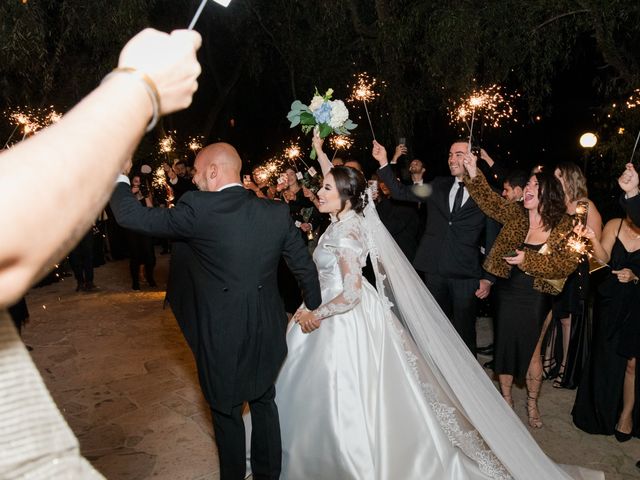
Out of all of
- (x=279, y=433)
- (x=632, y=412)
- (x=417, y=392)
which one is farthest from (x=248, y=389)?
(x=632, y=412)

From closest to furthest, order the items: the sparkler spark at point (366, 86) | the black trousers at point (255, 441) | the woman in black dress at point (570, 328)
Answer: the black trousers at point (255, 441) → the woman in black dress at point (570, 328) → the sparkler spark at point (366, 86)

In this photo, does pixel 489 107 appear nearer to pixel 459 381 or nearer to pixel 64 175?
pixel 459 381

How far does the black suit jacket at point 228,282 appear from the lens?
9.42 ft

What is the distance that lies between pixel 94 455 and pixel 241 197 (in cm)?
229

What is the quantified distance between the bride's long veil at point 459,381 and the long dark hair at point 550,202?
123cm

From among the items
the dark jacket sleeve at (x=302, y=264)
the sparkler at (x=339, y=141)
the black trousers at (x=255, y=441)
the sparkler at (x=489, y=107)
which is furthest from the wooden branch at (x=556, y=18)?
the black trousers at (x=255, y=441)

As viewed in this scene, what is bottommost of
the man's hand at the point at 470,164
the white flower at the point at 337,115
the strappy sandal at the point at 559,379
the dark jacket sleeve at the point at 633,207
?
the strappy sandal at the point at 559,379

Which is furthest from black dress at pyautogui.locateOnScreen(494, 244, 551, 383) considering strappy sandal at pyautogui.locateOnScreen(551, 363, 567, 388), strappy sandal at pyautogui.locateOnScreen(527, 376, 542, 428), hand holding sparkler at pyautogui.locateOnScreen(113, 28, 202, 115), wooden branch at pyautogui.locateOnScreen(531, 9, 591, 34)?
wooden branch at pyautogui.locateOnScreen(531, 9, 591, 34)

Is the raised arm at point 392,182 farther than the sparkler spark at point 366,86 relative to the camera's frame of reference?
No

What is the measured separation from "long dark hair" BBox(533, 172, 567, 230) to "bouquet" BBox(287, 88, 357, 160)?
1.63m

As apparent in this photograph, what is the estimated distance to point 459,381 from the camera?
339 centimetres

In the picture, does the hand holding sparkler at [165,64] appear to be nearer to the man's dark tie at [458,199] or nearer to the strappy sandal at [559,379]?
the man's dark tie at [458,199]

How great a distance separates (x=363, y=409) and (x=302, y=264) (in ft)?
3.42

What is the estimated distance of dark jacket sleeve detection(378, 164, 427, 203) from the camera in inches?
209
